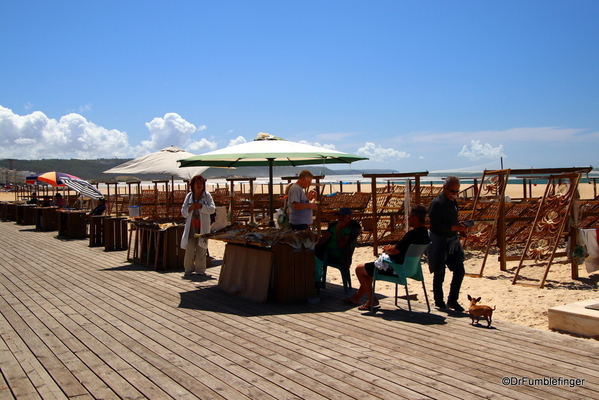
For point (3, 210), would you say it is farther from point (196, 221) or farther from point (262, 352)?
point (262, 352)

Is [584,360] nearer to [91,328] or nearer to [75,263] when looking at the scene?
[91,328]

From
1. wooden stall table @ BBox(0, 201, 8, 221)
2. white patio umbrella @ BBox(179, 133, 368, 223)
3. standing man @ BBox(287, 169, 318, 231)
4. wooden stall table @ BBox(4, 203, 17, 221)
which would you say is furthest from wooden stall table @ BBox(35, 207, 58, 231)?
standing man @ BBox(287, 169, 318, 231)

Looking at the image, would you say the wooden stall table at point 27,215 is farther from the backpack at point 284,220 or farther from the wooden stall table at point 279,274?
the wooden stall table at point 279,274

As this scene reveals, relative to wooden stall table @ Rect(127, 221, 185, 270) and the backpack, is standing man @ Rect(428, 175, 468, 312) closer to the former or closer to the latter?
the backpack

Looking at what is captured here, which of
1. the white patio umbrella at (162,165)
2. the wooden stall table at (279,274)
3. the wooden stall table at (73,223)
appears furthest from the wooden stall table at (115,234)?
the wooden stall table at (279,274)

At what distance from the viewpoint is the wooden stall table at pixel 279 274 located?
5.89 meters

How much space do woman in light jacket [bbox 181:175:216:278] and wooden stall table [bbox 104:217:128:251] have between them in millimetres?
4045

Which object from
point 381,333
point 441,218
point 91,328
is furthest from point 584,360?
point 91,328

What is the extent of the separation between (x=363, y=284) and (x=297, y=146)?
2.38 metres

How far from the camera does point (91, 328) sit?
491 centimetres

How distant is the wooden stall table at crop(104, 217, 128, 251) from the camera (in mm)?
11469

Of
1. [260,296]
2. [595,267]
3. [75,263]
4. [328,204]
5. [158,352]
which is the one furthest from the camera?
[328,204]

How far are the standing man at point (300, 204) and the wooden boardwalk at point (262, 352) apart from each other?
0.93 m

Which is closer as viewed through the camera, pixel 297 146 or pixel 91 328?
pixel 91 328
